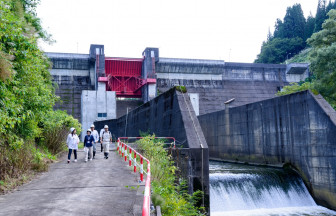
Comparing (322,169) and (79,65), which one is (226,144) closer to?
(322,169)

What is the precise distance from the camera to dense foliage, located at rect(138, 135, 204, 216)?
7.68 meters

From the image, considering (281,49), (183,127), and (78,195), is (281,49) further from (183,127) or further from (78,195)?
(78,195)

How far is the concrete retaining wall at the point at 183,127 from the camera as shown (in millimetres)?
12773

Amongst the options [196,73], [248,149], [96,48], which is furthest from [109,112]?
[248,149]

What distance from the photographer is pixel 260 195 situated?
49.3 ft

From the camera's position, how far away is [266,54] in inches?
3551

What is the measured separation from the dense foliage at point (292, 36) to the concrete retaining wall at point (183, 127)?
2920 inches

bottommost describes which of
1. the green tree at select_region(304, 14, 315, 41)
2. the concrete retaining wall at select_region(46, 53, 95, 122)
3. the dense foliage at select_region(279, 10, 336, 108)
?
the dense foliage at select_region(279, 10, 336, 108)

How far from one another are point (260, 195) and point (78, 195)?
32.7 ft

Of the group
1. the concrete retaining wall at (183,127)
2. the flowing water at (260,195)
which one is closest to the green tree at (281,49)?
the concrete retaining wall at (183,127)

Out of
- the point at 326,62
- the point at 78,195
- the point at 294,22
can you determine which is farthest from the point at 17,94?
the point at 294,22

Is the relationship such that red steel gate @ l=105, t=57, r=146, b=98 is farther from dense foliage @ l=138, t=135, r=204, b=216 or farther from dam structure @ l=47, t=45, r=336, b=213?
dense foliage @ l=138, t=135, r=204, b=216

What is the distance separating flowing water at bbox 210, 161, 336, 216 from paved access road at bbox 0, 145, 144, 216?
495 centimetres

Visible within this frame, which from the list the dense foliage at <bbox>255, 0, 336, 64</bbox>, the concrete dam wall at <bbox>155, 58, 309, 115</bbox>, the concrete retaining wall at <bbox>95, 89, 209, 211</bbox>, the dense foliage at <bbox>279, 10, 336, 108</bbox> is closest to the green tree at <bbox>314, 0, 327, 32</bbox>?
the dense foliage at <bbox>255, 0, 336, 64</bbox>
